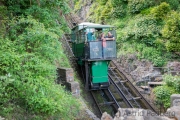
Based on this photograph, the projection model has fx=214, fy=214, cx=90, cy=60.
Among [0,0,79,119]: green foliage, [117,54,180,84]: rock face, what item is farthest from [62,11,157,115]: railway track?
[0,0,79,119]: green foliage

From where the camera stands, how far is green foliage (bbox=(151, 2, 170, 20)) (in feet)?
46.2

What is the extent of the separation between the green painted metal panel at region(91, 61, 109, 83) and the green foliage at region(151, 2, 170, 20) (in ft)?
19.2

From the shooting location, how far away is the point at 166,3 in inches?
565

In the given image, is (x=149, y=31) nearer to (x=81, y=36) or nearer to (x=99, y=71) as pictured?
(x=81, y=36)

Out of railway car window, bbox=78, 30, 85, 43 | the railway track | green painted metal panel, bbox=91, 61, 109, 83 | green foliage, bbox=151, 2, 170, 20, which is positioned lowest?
the railway track

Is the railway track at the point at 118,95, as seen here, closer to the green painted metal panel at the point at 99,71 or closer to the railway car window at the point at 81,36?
the green painted metal panel at the point at 99,71

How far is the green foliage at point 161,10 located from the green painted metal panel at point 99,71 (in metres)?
5.85

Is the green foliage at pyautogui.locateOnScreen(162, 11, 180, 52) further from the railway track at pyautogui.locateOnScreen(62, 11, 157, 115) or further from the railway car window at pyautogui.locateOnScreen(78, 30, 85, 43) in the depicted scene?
the railway car window at pyautogui.locateOnScreen(78, 30, 85, 43)

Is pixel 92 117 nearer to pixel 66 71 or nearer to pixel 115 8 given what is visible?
pixel 66 71

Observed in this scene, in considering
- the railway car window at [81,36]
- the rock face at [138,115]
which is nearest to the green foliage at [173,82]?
the railway car window at [81,36]

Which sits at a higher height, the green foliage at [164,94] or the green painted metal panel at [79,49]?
the green painted metal panel at [79,49]

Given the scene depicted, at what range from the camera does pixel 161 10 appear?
14.2 m

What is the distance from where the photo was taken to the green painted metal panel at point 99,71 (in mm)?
10688

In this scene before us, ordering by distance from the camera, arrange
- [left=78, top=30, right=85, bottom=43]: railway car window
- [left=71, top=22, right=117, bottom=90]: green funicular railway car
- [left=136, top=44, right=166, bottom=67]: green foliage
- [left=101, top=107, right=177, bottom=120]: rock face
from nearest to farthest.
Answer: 1. [left=101, top=107, right=177, bottom=120]: rock face
2. [left=71, top=22, right=117, bottom=90]: green funicular railway car
3. [left=78, top=30, right=85, bottom=43]: railway car window
4. [left=136, top=44, right=166, bottom=67]: green foliage
